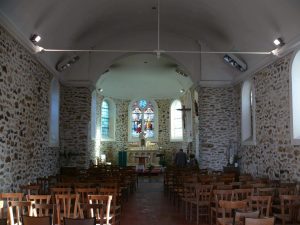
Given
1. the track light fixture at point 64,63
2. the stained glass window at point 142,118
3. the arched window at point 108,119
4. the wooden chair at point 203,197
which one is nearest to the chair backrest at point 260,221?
the wooden chair at point 203,197

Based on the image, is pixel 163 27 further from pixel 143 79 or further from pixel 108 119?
pixel 108 119

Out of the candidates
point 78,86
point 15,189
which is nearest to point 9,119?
point 15,189

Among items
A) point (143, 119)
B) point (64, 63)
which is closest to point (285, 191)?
point (64, 63)

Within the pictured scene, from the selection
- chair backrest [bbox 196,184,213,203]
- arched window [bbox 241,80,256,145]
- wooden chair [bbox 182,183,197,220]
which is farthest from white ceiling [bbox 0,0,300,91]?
wooden chair [bbox 182,183,197,220]

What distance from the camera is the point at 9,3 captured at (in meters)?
8.14

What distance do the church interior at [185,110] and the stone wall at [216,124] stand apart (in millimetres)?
41

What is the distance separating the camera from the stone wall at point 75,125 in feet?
50.3

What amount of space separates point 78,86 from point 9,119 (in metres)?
7.00

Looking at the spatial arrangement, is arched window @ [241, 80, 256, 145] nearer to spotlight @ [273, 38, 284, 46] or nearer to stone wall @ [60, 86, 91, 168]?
spotlight @ [273, 38, 284, 46]

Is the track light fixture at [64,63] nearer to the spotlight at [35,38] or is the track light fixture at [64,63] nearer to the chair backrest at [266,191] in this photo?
the spotlight at [35,38]

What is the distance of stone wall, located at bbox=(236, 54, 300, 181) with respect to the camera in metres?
10.1

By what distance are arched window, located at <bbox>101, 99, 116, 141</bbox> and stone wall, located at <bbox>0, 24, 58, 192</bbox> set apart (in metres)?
12.1

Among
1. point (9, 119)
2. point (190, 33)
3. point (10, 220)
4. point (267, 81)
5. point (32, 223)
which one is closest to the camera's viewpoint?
point (32, 223)

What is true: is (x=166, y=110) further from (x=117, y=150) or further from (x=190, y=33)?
(x=190, y=33)
